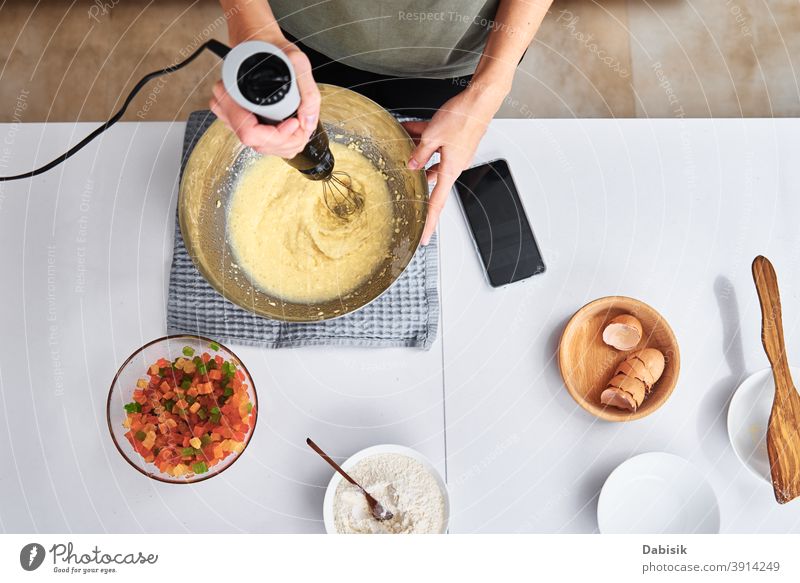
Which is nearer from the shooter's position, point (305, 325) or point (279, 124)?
point (279, 124)

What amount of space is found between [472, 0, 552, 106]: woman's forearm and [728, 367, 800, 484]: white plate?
38 cm

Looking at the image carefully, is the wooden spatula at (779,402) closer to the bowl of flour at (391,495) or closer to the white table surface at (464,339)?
the white table surface at (464,339)

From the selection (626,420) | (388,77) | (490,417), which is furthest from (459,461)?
(388,77)

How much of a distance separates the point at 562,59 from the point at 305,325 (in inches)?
27.8

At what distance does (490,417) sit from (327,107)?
0.34m

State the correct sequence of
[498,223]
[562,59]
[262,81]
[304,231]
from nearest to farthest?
1. [262,81]
2. [304,231]
3. [498,223]
4. [562,59]

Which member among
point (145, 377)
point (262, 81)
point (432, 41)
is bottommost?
point (145, 377)

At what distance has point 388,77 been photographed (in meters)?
0.71

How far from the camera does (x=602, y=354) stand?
2.01ft

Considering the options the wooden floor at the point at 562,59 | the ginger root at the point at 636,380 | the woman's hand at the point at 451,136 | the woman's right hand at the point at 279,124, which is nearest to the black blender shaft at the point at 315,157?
the woman's right hand at the point at 279,124

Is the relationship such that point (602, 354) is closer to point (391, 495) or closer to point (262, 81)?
point (391, 495)

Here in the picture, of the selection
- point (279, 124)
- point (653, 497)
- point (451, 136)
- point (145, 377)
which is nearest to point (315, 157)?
point (279, 124)

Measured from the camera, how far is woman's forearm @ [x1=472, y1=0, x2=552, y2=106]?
0.57 meters

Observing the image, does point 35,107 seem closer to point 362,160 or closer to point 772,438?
point 362,160
